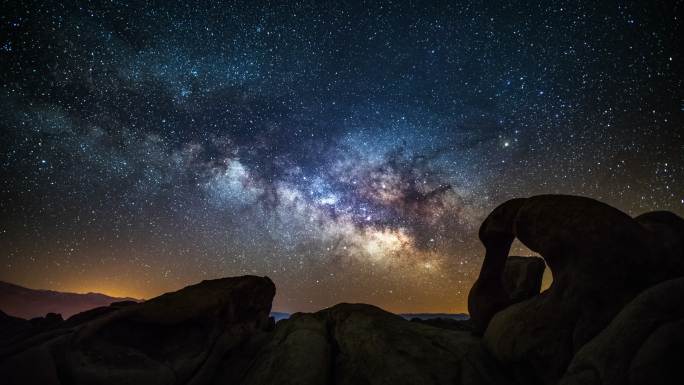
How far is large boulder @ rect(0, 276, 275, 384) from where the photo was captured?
6.25 meters

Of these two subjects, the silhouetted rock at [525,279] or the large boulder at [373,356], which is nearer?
the large boulder at [373,356]

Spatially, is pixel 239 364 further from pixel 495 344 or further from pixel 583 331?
pixel 583 331

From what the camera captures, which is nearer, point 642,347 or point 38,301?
point 642,347

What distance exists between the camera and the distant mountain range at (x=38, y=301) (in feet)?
384

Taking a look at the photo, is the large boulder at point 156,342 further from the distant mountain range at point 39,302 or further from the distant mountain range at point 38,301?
the distant mountain range at point 38,301

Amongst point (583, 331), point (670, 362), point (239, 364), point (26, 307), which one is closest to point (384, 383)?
point (583, 331)

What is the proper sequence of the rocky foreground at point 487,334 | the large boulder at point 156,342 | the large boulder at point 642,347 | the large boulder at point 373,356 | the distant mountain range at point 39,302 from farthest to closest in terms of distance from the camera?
1. the distant mountain range at point 39,302
2. the large boulder at point 156,342
3. the large boulder at point 373,356
4. the rocky foreground at point 487,334
5. the large boulder at point 642,347

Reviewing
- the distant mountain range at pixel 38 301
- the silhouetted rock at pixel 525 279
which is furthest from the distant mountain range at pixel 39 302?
the silhouetted rock at pixel 525 279

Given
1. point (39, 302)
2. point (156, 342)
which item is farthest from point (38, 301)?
point (156, 342)

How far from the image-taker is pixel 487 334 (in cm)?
668

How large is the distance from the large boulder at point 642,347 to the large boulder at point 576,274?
146 centimetres

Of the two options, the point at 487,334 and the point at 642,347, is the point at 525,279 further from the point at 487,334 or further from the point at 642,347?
the point at 642,347

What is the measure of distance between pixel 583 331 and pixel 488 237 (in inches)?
144

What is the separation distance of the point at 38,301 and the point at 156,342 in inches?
7842
